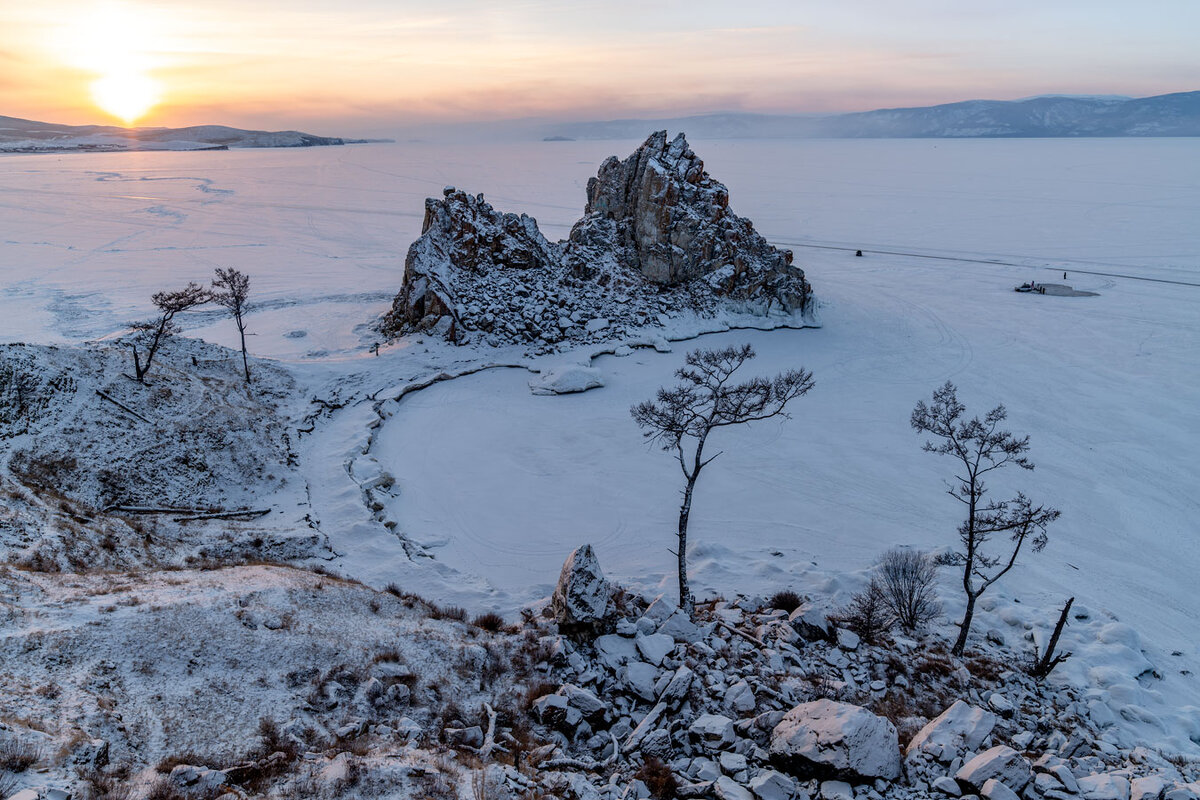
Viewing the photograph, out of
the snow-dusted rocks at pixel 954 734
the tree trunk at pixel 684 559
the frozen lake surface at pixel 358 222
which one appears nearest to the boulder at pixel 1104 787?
the snow-dusted rocks at pixel 954 734

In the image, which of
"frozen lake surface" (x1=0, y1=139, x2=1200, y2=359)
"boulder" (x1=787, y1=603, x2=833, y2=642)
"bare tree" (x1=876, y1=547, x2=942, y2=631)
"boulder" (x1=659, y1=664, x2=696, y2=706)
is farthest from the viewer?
"frozen lake surface" (x1=0, y1=139, x2=1200, y2=359)

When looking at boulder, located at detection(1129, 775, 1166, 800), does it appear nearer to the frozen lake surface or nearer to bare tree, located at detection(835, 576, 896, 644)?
bare tree, located at detection(835, 576, 896, 644)

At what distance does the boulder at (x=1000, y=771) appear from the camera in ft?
34.0

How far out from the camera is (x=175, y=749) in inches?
399

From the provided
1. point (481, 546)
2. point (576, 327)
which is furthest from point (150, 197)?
point (481, 546)

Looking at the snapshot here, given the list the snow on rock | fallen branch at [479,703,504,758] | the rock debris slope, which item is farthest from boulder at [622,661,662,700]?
the rock debris slope

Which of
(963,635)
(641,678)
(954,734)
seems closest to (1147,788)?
(954,734)

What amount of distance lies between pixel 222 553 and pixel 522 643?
9867mm

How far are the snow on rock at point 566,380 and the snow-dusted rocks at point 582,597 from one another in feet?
60.7

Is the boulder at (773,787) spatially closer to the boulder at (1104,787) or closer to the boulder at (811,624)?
the boulder at (1104,787)

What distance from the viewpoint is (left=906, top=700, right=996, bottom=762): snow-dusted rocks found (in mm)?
11188

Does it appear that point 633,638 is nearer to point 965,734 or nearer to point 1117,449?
point 965,734

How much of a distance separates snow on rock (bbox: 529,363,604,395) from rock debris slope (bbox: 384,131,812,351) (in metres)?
4.39

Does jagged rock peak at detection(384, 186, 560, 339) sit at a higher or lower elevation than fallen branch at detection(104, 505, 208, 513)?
higher
